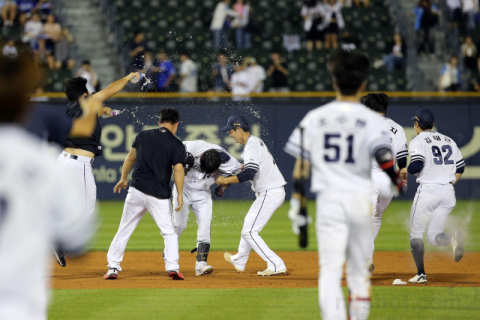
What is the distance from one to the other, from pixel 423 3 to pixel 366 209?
58.5 feet

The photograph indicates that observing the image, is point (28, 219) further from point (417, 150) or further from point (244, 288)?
point (417, 150)

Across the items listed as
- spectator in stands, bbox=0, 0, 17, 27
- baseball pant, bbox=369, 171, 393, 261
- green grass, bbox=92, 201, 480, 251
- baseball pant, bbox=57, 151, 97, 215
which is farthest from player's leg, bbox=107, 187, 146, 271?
spectator in stands, bbox=0, 0, 17, 27

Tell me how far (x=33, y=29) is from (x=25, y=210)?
19087 millimetres

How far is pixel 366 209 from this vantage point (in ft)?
15.3

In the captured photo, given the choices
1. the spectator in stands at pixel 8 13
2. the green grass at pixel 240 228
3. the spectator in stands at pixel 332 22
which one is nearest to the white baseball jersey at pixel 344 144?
the green grass at pixel 240 228

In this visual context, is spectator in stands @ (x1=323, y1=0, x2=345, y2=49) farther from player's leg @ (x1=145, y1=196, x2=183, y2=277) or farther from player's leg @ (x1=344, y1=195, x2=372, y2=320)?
player's leg @ (x1=344, y1=195, x2=372, y2=320)

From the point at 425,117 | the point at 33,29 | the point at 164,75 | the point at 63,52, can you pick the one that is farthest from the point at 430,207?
the point at 33,29

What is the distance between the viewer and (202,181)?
9164mm

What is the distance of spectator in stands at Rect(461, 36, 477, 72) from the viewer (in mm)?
20656

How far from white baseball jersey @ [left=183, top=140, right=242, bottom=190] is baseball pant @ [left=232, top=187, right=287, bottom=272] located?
1.94 ft

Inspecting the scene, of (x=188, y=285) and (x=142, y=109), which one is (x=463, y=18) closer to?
(x=142, y=109)

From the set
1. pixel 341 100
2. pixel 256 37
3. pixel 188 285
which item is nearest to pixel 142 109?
pixel 256 37

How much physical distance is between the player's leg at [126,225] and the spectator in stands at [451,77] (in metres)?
13.6

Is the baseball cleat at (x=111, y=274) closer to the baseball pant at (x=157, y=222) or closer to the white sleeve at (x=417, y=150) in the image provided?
the baseball pant at (x=157, y=222)
